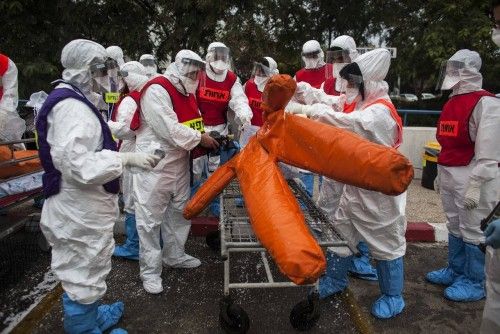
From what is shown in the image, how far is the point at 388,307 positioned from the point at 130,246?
2.39m

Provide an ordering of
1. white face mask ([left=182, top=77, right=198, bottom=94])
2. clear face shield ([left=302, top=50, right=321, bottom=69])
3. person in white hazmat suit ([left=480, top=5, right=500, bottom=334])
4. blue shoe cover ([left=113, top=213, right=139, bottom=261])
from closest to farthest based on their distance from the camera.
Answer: person in white hazmat suit ([left=480, top=5, right=500, bottom=334]), white face mask ([left=182, top=77, right=198, bottom=94]), blue shoe cover ([left=113, top=213, right=139, bottom=261]), clear face shield ([left=302, top=50, right=321, bottom=69])

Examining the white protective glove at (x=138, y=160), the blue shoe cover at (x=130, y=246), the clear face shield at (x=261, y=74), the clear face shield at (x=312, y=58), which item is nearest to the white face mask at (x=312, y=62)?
the clear face shield at (x=312, y=58)

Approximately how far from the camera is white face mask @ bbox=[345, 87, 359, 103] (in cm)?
291

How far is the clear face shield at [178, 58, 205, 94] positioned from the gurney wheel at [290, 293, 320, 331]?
75.3 inches

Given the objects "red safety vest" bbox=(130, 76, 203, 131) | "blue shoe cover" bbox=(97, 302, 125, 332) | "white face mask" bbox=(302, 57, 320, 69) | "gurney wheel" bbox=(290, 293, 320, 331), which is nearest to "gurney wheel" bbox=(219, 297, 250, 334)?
"gurney wheel" bbox=(290, 293, 320, 331)

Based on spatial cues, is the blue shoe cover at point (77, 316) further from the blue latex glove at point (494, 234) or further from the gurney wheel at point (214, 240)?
the blue latex glove at point (494, 234)

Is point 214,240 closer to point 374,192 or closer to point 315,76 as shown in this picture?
point 374,192

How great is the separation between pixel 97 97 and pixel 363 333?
248cm

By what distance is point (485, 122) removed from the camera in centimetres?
282

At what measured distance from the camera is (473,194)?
112 inches

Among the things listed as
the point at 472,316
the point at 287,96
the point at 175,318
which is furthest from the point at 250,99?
the point at 472,316

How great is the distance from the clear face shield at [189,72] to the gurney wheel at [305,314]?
1.91 m

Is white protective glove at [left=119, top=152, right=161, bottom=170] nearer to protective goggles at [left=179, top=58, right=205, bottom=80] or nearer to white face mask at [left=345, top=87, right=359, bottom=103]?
protective goggles at [left=179, top=58, right=205, bottom=80]

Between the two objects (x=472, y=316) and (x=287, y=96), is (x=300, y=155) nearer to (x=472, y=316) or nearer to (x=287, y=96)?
→ (x=287, y=96)
